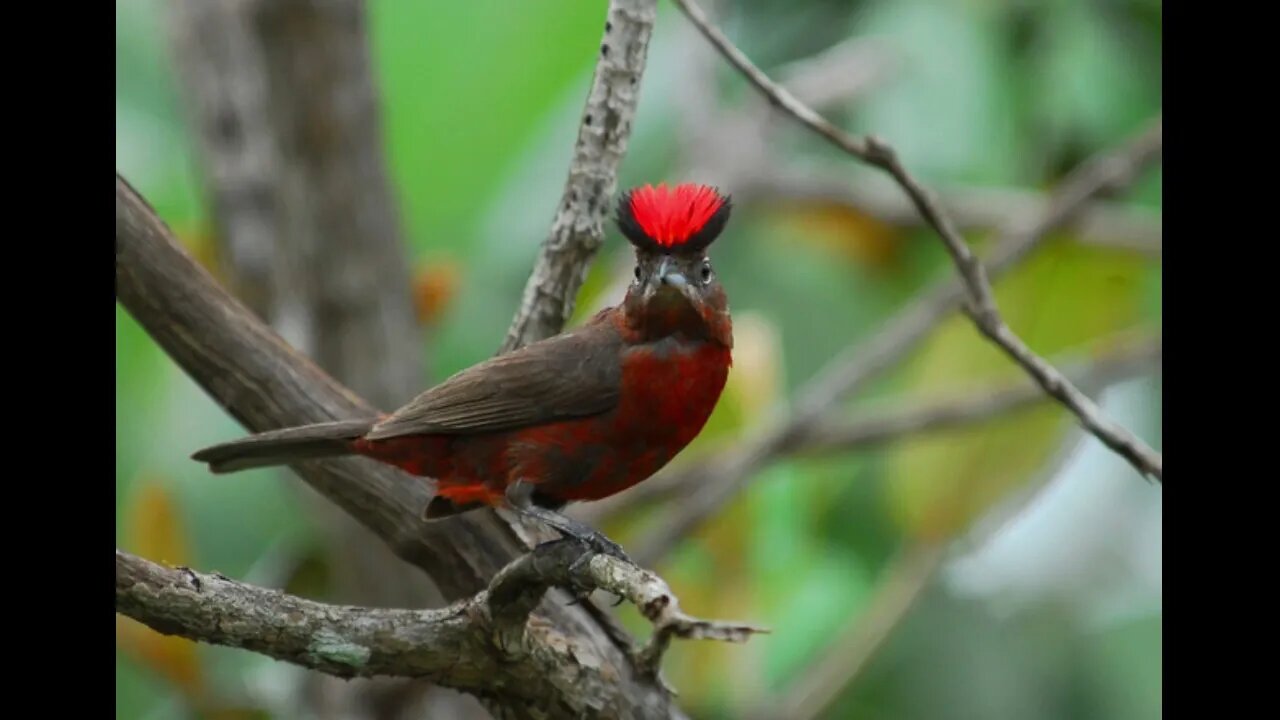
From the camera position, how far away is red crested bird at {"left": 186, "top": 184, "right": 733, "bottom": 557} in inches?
133

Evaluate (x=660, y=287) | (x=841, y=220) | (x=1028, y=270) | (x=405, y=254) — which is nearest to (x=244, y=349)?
(x=660, y=287)

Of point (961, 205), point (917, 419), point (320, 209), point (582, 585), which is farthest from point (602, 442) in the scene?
point (961, 205)

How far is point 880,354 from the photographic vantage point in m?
5.42

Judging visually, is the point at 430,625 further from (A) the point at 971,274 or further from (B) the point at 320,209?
(B) the point at 320,209

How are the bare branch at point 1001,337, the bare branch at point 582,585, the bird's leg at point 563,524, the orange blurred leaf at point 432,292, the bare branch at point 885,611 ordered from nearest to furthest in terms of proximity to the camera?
the bare branch at point 582,585
the bird's leg at point 563,524
the bare branch at point 1001,337
the bare branch at point 885,611
the orange blurred leaf at point 432,292

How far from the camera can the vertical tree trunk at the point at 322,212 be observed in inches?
204

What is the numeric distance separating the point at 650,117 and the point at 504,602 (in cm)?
526

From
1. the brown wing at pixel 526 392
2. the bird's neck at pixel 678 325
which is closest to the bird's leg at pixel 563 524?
the brown wing at pixel 526 392

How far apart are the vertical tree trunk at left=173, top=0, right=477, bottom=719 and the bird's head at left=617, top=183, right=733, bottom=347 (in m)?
2.06

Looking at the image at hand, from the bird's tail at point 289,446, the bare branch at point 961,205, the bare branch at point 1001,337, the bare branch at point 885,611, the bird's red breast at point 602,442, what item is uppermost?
the bare branch at point 961,205

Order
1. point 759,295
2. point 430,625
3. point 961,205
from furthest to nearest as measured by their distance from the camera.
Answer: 1. point 759,295
2. point 961,205
3. point 430,625

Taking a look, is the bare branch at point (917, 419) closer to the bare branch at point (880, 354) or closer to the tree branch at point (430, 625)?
the bare branch at point (880, 354)

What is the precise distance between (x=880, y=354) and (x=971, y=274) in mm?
1932

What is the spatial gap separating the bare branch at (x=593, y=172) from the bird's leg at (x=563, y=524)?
48 cm
